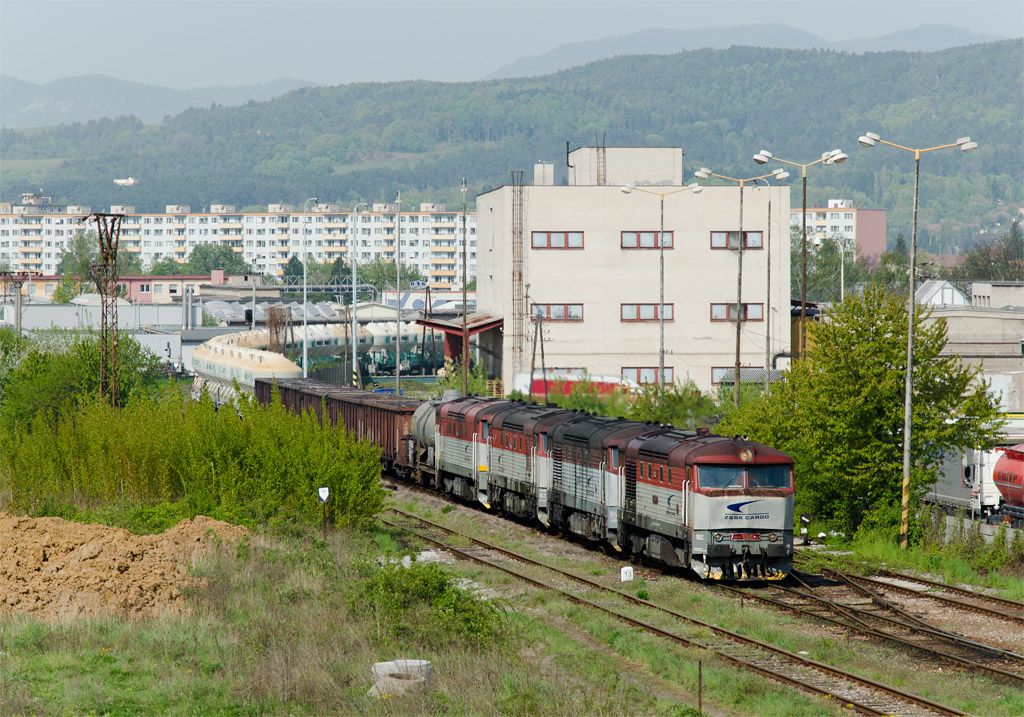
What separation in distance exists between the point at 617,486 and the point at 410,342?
116313 mm

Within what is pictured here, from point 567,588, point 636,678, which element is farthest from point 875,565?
→ point 636,678

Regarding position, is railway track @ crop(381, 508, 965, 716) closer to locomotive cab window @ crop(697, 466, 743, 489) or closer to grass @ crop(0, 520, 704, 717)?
grass @ crop(0, 520, 704, 717)

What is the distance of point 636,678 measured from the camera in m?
22.1

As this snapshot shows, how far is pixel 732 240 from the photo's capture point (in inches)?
3593

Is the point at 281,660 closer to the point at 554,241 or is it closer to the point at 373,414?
the point at 373,414

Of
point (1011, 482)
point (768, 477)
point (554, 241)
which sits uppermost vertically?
point (554, 241)

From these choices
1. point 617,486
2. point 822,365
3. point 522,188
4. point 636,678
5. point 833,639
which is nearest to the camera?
point 636,678

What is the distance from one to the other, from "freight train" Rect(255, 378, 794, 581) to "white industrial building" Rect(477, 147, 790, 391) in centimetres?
3937

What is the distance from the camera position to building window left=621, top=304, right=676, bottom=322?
90625 millimetres

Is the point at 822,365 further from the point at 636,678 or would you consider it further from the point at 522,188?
the point at 522,188

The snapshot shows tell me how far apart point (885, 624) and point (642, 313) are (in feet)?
212

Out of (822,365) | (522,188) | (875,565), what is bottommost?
(875,565)

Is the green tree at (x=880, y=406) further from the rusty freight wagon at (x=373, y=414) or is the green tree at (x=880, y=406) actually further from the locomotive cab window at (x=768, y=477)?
the rusty freight wagon at (x=373, y=414)

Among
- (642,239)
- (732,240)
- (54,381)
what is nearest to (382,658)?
(54,381)
